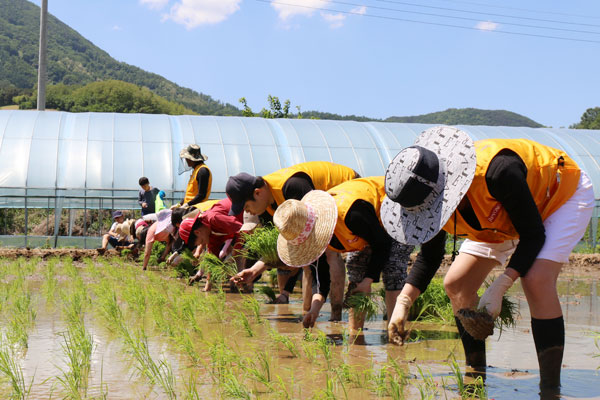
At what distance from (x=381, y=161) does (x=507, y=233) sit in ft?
49.9

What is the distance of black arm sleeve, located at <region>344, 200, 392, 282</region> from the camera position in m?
4.24

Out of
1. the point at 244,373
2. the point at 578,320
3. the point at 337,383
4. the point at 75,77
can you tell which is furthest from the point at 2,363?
the point at 75,77

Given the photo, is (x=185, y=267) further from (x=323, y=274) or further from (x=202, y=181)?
(x=323, y=274)

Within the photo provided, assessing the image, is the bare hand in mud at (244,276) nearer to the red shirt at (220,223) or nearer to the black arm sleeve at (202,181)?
the red shirt at (220,223)

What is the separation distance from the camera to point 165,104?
181 feet

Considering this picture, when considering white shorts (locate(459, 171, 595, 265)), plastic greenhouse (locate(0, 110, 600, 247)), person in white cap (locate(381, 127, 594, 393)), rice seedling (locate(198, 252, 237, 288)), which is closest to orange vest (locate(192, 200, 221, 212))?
rice seedling (locate(198, 252, 237, 288))

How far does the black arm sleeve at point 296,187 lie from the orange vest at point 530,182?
210 cm

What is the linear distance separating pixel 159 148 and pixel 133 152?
0.65 meters

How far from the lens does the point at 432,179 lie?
2.93 m

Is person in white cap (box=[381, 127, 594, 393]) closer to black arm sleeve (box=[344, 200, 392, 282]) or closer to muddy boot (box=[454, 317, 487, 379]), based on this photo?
muddy boot (box=[454, 317, 487, 379])

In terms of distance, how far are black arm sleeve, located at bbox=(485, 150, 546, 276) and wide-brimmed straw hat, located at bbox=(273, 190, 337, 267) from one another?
1.44 metres

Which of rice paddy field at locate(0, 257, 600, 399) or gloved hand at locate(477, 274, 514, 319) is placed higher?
gloved hand at locate(477, 274, 514, 319)

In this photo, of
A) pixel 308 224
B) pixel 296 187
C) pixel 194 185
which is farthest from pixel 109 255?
pixel 308 224

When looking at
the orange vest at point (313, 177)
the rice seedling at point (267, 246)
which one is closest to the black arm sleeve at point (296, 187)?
the orange vest at point (313, 177)
